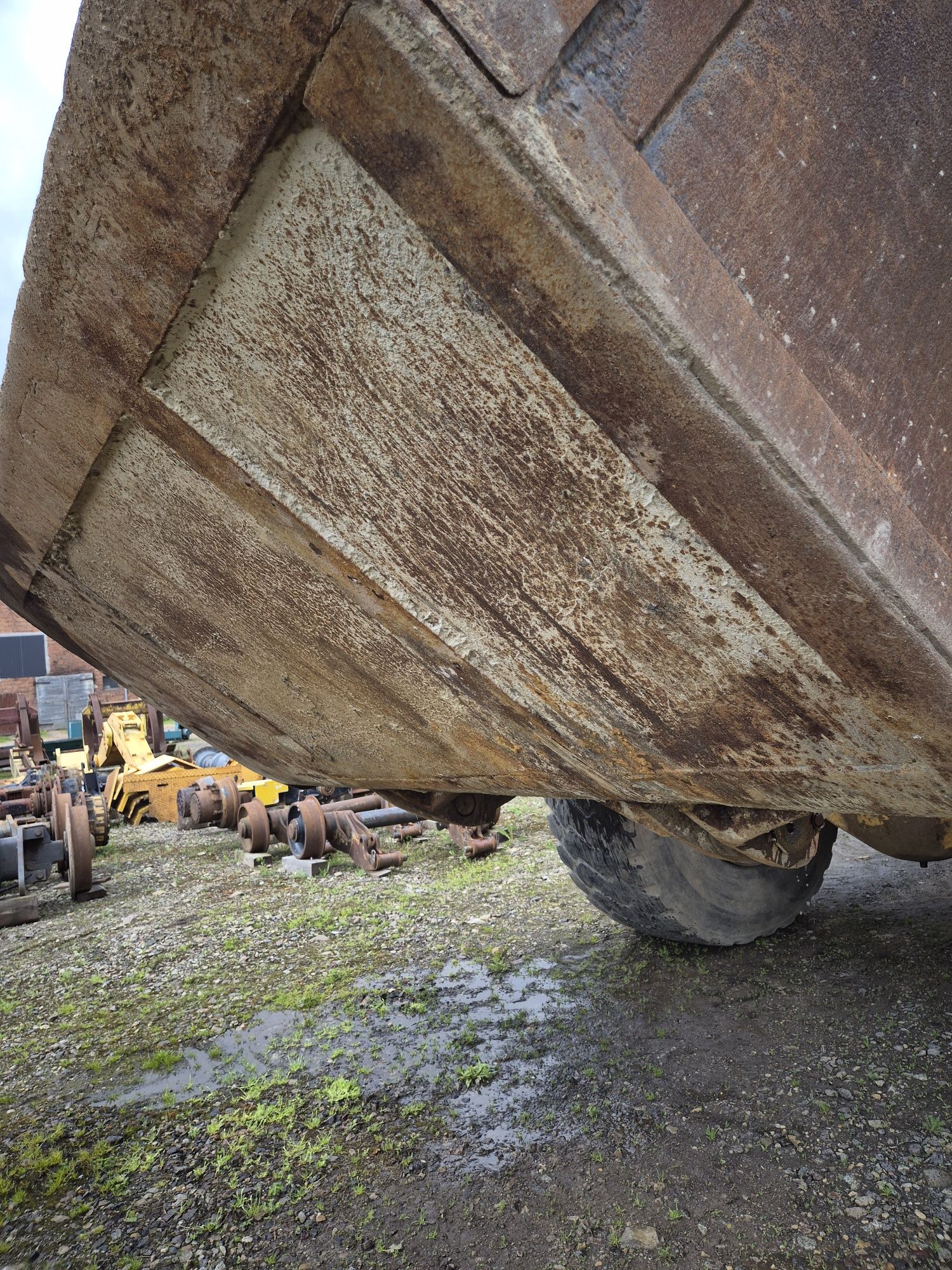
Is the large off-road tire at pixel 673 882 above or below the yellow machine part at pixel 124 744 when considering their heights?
below

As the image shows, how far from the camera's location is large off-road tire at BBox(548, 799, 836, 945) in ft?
9.31

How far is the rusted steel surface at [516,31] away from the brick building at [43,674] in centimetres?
1596

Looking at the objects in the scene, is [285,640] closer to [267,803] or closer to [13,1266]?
[13,1266]

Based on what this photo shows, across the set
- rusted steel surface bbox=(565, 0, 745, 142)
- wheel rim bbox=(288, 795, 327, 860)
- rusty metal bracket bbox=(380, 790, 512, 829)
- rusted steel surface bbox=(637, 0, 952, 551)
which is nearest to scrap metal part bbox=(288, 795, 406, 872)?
wheel rim bbox=(288, 795, 327, 860)

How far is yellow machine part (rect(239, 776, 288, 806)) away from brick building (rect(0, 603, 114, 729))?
9.80 m

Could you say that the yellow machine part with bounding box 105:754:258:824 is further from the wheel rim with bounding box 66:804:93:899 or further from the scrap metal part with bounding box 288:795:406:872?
the wheel rim with bounding box 66:804:93:899

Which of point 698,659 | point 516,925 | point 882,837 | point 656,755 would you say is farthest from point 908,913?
point 698,659

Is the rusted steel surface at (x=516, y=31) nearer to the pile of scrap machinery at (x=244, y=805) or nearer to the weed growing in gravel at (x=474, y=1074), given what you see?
the weed growing in gravel at (x=474, y=1074)

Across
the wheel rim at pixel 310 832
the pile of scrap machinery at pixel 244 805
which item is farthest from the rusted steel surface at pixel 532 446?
the wheel rim at pixel 310 832

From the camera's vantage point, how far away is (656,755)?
56.4 inches

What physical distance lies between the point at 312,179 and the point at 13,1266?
232cm

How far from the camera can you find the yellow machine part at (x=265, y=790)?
6.68 meters

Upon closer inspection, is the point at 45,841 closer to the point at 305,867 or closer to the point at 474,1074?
the point at 305,867

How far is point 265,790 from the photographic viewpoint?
6742mm
